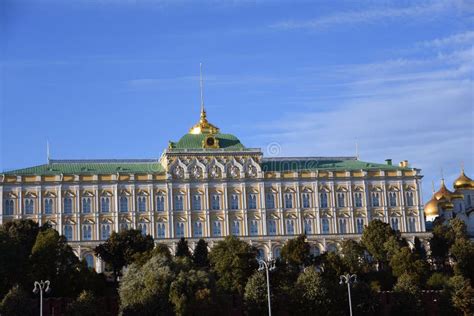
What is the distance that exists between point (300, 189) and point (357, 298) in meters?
38.0

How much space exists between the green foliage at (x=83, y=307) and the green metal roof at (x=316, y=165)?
48.0m

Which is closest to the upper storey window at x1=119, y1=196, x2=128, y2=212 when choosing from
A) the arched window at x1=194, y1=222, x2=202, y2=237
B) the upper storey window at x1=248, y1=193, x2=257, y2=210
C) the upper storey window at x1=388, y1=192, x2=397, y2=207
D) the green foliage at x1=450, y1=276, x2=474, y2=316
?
the arched window at x1=194, y1=222, x2=202, y2=237

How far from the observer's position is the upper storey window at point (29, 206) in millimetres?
118250

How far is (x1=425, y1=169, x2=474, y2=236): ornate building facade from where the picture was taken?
13500cm

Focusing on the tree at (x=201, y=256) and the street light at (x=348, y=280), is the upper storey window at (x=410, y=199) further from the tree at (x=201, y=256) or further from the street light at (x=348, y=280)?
the street light at (x=348, y=280)

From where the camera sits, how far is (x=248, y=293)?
3302 inches

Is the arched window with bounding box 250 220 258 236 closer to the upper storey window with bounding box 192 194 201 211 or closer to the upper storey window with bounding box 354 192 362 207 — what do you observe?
the upper storey window with bounding box 192 194 201 211

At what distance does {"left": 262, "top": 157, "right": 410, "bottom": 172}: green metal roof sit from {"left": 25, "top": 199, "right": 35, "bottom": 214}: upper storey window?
95.8 ft

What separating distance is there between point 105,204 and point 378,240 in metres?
34.9

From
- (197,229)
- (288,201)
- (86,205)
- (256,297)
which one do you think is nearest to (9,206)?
(86,205)

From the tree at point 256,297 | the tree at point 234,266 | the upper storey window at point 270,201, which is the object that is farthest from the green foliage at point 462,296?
Result: the upper storey window at point 270,201

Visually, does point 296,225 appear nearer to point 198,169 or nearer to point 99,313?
A: point 198,169

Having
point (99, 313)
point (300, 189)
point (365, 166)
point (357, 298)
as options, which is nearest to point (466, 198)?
point (365, 166)

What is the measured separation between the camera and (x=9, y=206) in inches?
4638
